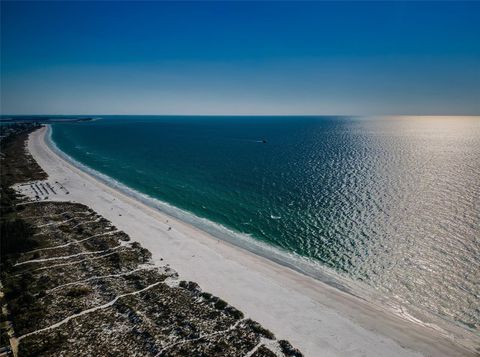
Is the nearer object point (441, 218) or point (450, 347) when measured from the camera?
point (450, 347)

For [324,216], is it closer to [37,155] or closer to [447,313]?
[447,313]

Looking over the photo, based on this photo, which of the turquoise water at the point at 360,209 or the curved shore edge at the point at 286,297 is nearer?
the curved shore edge at the point at 286,297

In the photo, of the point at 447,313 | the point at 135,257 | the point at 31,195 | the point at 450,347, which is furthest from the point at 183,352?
the point at 31,195

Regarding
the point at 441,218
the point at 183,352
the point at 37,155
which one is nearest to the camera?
the point at 183,352

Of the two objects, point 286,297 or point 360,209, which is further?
point 360,209

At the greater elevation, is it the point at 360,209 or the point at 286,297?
the point at 360,209

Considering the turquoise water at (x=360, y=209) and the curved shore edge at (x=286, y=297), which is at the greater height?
the turquoise water at (x=360, y=209)

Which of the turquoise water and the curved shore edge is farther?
the turquoise water

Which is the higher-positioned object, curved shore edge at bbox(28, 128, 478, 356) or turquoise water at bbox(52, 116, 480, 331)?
turquoise water at bbox(52, 116, 480, 331)
